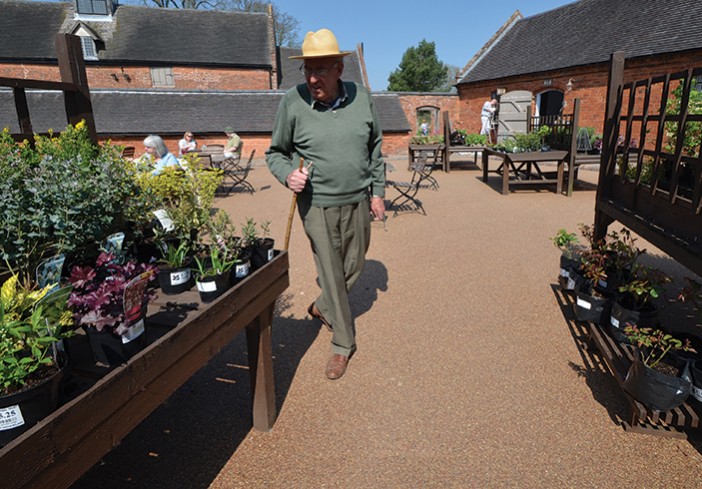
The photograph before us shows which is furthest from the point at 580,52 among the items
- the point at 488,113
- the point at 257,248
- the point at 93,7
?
the point at 93,7

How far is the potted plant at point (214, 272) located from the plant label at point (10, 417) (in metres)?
0.91

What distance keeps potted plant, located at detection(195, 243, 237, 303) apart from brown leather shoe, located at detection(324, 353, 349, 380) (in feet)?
4.54

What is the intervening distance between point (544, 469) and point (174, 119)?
68.8 ft

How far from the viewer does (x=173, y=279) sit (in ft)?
6.91

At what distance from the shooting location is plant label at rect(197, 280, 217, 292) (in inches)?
79.4

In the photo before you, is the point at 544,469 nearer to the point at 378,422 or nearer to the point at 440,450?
the point at 440,450

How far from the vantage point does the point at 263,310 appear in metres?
2.48

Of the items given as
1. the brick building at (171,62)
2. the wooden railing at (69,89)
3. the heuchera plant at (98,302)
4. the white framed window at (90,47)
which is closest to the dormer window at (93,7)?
the brick building at (171,62)

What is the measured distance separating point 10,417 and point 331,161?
2.20 m

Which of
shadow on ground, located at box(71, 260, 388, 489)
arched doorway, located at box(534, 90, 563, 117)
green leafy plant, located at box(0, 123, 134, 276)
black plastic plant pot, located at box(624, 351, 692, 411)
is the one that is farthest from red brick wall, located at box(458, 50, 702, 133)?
green leafy plant, located at box(0, 123, 134, 276)

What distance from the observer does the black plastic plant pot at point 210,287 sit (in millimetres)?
2018

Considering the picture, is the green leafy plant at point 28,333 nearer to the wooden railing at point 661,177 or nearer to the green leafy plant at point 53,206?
the green leafy plant at point 53,206

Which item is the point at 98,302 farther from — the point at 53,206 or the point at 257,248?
the point at 257,248

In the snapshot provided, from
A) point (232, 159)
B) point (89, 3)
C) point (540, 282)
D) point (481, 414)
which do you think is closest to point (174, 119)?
point (232, 159)
